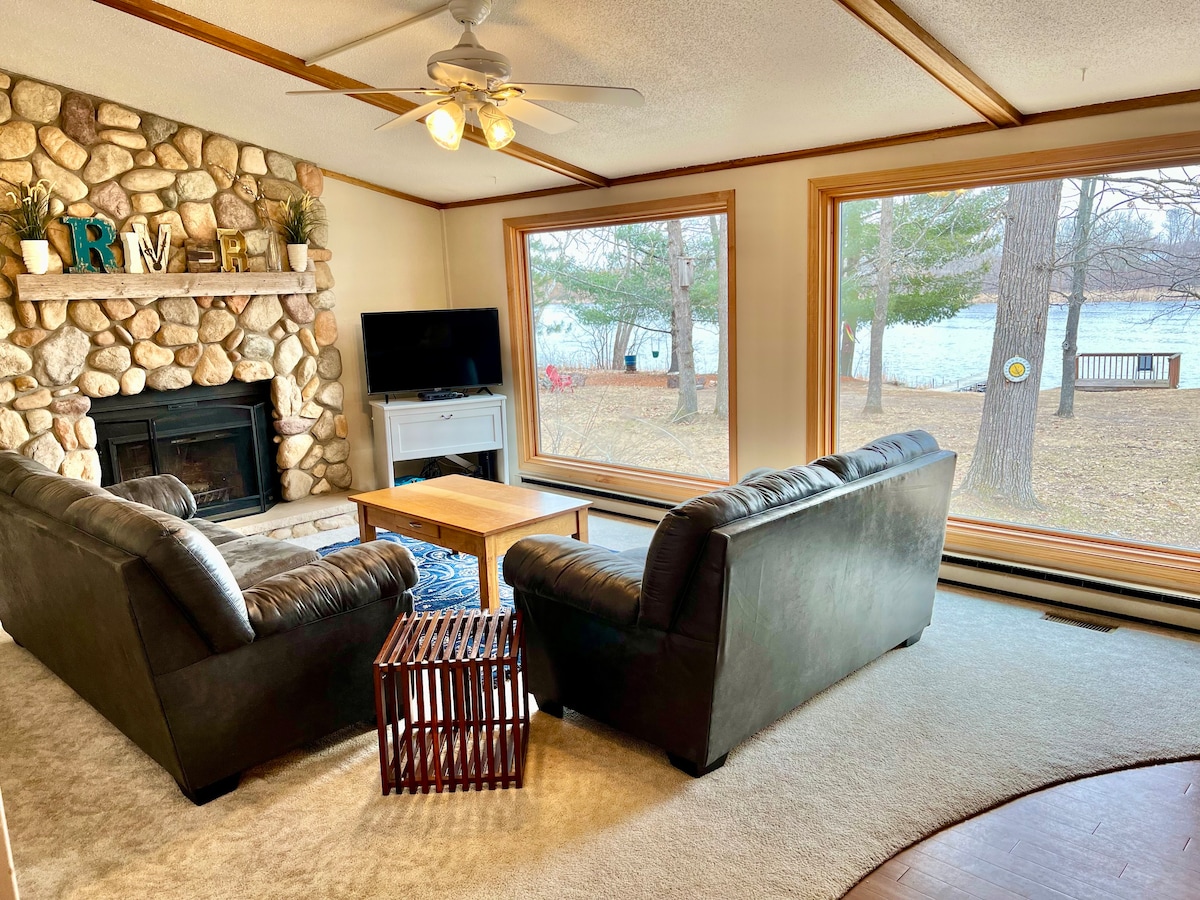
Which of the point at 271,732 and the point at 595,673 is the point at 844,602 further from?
the point at 271,732

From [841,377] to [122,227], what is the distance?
4273 mm

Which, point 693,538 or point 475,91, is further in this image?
point 475,91

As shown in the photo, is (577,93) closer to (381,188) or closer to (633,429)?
(633,429)

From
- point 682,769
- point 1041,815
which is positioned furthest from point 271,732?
point 1041,815

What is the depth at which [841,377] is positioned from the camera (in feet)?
16.0

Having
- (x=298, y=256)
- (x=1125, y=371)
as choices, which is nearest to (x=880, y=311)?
(x=1125, y=371)

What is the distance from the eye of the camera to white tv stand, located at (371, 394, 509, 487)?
241 inches

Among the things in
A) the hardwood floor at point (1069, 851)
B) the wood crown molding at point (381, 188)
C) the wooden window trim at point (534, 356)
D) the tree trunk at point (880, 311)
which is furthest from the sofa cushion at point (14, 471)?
the tree trunk at point (880, 311)

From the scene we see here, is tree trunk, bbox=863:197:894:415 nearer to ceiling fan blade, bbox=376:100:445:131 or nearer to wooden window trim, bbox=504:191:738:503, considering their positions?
wooden window trim, bbox=504:191:738:503

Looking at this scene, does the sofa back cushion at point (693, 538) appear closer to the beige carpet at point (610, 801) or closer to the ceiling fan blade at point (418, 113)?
the beige carpet at point (610, 801)

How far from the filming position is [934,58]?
3.34m

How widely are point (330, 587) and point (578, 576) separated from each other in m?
0.83

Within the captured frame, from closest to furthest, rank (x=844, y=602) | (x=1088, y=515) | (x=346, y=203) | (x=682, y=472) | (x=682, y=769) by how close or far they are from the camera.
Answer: (x=682, y=769) → (x=844, y=602) → (x=1088, y=515) → (x=682, y=472) → (x=346, y=203)

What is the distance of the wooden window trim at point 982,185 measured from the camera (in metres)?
3.73
